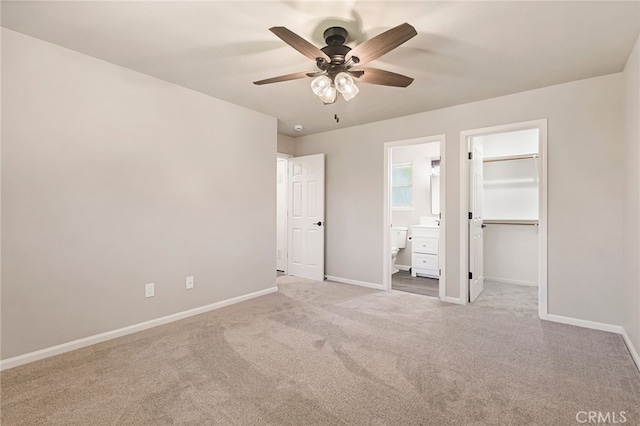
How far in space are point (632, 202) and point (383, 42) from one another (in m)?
2.41

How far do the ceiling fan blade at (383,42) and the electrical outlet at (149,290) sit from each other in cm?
272

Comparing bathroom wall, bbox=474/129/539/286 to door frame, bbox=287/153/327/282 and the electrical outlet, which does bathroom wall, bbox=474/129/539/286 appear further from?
the electrical outlet

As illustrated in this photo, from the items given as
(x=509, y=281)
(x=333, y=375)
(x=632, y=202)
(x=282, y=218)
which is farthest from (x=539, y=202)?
(x=282, y=218)

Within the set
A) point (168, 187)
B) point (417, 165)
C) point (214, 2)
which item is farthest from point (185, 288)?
point (417, 165)

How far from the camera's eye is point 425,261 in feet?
16.9

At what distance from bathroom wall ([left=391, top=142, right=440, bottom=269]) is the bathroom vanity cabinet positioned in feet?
1.31

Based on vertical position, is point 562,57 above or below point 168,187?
above

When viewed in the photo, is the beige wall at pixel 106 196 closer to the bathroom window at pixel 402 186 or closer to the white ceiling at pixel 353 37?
the white ceiling at pixel 353 37

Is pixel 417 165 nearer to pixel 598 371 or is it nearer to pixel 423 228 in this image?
pixel 423 228

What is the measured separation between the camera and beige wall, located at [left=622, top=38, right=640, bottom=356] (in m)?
2.29

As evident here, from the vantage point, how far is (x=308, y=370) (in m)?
2.15

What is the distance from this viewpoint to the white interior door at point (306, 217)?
4.87 meters

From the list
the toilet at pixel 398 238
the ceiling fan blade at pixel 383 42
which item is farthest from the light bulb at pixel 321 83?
the toilet at pixel 398 238

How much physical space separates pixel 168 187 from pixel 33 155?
1025 millimetres
